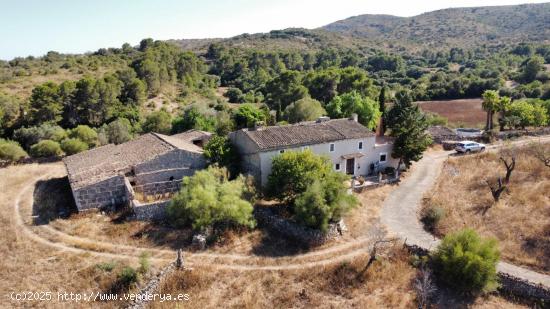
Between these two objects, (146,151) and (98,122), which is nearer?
(146,151)

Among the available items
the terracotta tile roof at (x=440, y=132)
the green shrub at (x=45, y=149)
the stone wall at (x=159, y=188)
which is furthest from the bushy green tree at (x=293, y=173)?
the green shrub at (x=45, y=149)

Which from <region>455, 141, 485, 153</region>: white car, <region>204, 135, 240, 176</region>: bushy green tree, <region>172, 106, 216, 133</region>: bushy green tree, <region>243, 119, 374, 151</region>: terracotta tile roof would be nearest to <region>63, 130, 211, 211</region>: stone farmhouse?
<region>204, 135, 240, 176</region>: bushy green tree

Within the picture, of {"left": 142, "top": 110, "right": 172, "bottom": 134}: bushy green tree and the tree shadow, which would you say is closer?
the tree shadow

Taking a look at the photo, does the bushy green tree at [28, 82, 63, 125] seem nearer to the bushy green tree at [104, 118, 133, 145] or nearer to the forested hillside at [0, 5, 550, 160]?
the forested hillside at [0, 5, 550, 160]

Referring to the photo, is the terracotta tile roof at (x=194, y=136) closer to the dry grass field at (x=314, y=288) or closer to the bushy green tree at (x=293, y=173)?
the bushy green tree at (x=293, y=173)

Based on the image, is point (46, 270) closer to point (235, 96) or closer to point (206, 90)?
point (235, 96)

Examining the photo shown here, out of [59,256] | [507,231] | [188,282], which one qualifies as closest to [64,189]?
[59,256]

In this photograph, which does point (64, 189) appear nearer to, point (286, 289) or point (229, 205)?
point (229, 205)
